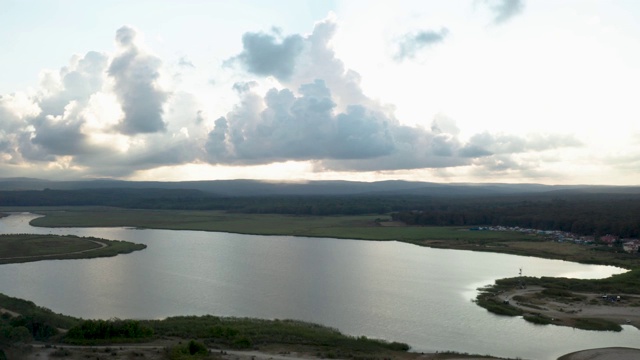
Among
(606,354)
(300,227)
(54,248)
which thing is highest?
(300,227)

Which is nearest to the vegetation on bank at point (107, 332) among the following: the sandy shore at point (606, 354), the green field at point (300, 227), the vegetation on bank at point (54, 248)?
the sandy shore at point (606, 354)

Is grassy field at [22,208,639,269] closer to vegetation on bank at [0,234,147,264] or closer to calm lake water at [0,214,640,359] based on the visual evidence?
calm lake water at [0,214,640,359]

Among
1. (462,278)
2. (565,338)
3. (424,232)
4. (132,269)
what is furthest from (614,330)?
(424,232)

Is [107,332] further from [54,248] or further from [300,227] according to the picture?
[300,227]

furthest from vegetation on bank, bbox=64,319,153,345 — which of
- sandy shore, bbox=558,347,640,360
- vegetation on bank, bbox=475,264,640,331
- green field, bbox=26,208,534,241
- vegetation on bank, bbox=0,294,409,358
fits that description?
green field, bbox=26,208,534,241

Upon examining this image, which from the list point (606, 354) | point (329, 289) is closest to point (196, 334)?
point (329, 289)

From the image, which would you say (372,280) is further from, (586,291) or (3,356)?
(3,356)
